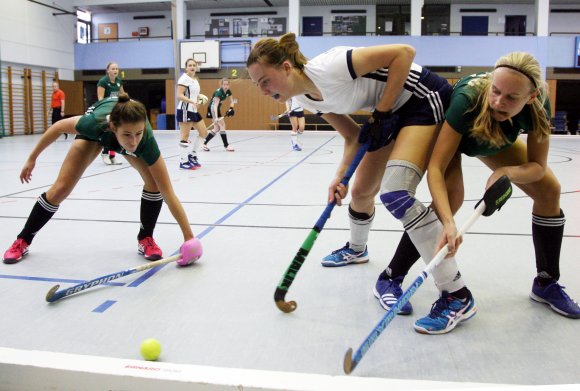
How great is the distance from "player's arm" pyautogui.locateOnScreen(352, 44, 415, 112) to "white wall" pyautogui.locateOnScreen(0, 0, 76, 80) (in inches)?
653

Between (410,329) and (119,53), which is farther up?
(119,53)

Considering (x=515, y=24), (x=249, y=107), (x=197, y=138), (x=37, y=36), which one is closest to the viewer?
(x=197, y=138)

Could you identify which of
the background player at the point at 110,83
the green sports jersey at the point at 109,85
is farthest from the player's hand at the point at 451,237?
the green sports jersey at the point at 109,85

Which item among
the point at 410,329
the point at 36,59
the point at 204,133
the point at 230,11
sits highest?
the point at 230,11

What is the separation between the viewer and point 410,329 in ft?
5.99

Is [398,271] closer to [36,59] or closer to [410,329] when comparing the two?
[410,329]

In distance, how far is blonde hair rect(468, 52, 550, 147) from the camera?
1630 millimetres

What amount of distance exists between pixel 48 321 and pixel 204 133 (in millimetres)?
5515

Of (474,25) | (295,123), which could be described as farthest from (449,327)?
(474,25)

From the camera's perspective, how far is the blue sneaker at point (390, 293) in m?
1.96

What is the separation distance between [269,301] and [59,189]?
4.48 ft

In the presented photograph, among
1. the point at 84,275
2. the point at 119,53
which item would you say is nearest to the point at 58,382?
the point at 84,275

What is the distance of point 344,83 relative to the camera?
6.23 ft

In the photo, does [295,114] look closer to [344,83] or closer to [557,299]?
[344,83]
